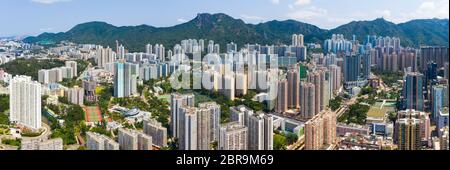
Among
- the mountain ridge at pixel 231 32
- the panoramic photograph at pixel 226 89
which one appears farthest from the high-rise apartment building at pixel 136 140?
the mountain ridge at pixel 231 32

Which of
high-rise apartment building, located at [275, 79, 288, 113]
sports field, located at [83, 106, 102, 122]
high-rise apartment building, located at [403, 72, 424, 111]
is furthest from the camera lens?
high-rise apartment building, located at [275, 79, 288, 113]

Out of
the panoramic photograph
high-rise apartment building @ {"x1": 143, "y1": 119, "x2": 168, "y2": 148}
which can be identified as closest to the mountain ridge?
the panoramic photograph

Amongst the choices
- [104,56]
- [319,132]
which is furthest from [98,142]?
[104,56]

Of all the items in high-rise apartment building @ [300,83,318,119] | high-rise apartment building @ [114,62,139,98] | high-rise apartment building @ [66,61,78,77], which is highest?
high-rise apartment building @ [66,61,78,77]

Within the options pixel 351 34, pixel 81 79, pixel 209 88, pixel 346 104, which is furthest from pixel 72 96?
pixel 351 34

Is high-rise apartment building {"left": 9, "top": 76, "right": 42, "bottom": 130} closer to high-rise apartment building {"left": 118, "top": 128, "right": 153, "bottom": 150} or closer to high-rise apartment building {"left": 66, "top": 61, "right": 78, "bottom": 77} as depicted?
high-rise apartment building {"left": 118, "top": 128, "right": 153, "bottom": 150}

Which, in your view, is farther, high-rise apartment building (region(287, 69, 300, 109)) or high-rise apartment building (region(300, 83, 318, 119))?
high-rise apartment building (region(287, 69, 300, 109))

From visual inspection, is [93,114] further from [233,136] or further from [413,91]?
[413,91]
